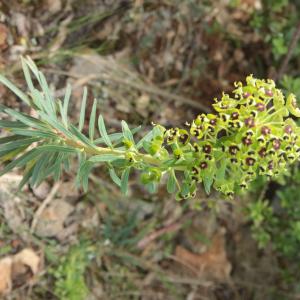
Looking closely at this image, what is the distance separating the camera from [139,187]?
5.18 meters

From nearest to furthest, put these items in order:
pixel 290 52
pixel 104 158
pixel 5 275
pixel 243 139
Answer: pixel 243 139, pixel 104 158, pixel 5 275, pixel 290 52

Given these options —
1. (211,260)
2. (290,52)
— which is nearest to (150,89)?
(290,52)

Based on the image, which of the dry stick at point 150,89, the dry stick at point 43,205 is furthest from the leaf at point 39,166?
the dry stick at point 150,89

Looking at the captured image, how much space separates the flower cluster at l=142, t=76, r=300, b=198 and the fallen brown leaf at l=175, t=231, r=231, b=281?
2897mm

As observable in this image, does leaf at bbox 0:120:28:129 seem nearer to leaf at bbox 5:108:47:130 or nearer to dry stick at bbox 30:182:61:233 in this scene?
leaf at bbox 5:108:47:130

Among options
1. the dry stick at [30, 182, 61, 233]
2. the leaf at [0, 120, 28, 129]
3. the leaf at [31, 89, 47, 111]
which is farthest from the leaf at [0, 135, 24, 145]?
the dry stick at [30, 182, 61, 233]

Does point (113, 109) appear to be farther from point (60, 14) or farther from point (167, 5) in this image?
point (167, 5)

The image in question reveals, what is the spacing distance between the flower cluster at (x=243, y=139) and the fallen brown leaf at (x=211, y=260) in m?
2.90

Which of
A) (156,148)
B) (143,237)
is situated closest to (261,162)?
(156,148)

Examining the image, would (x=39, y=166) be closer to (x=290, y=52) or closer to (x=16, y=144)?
(x=16, y=144)

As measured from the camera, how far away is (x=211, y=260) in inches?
218

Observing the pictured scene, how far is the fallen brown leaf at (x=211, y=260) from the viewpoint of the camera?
5441 millimetres

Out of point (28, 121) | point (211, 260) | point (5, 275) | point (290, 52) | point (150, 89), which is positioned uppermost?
point (290, 52)

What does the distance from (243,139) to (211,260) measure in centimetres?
335
